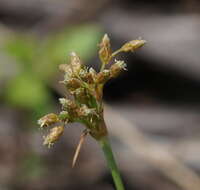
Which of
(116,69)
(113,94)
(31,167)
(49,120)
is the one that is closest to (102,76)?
(116,69)

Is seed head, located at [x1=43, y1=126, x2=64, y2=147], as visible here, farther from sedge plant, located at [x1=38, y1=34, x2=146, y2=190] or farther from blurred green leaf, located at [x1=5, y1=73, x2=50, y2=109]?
blurred green leaf, located at [x1=5, y1=73, x2=50, y2=109]

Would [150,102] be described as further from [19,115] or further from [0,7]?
[0,7]

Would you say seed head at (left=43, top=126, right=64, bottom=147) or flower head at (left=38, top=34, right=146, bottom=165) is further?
seed head at (left=43, top=126, right=64, bottom=147)

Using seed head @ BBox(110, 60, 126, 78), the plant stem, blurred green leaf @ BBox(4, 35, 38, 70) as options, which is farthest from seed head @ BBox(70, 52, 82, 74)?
blurred green leaf @ BBox(4, 35, 38, 70)

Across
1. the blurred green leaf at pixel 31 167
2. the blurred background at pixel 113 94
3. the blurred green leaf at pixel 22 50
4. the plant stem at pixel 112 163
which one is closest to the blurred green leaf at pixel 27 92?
the blurred background at pixel 113 94

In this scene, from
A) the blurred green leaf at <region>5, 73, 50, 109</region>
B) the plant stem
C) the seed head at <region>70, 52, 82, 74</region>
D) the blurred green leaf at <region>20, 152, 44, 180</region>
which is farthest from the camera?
the blurred green leaf at <region>20, 152, 44, 180</region>

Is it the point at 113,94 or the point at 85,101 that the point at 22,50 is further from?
the point at 85,101

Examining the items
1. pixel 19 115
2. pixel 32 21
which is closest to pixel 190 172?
pixel 19 115

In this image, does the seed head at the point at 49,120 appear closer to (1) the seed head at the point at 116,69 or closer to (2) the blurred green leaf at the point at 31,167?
(1) the seed head at the point at 116,69
